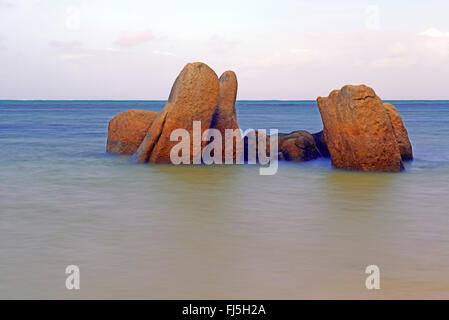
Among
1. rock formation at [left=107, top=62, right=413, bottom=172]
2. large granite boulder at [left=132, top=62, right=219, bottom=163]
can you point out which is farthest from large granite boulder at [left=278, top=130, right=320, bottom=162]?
large granite boulder at [left=132, top=62, right=219, bottom=163]

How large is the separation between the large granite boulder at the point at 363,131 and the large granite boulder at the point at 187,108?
2360 mm

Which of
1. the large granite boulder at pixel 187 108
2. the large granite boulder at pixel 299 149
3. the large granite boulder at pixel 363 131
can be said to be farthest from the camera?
the large granite boulder at pixel 299 149

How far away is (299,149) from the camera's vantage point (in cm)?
1336

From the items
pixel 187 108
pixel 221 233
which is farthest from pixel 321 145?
pixel 221 233

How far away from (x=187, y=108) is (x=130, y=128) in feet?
7.59

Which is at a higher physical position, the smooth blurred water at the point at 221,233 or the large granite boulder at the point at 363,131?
the large granite boulder at the point at 363,131

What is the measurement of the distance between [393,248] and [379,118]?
5346 mm

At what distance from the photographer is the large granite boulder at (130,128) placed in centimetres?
1371

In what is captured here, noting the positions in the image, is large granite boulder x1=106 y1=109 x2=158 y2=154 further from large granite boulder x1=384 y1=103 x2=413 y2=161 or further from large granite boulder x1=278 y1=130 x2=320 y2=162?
large granite boulder x1=384 y1=103 x2=413 y2=161

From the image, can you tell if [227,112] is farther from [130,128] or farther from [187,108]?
[130,128]

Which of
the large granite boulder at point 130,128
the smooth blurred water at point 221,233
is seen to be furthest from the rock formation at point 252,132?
the smooth blurred water at point 221,233

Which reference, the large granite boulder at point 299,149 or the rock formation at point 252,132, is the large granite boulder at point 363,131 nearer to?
the rock formation at point 252,132

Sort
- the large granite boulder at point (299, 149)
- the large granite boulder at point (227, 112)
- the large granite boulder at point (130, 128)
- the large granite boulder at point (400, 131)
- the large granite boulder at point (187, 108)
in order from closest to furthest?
the large granite boulder at point (187, 108), the large granite boulder at point (227, 112), the large granite boulder at point (400, 131), the large granite boulder at point (299, 149), the large granite boulder at point (130, 128)

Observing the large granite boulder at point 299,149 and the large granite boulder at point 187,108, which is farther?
the large granite boulder at point 299,149
